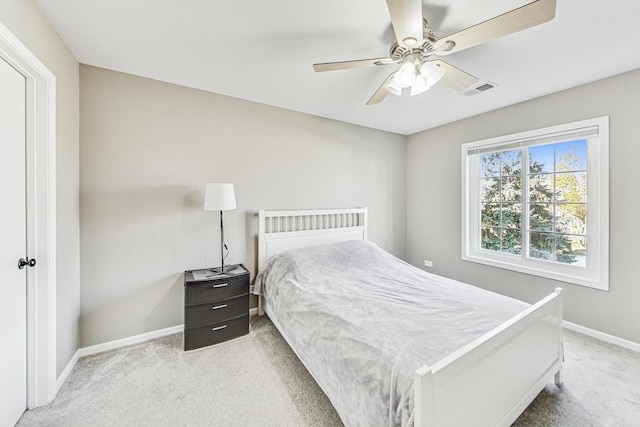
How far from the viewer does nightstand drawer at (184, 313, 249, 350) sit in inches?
90.6

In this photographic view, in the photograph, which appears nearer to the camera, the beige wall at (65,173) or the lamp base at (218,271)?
the beige wall at (65,173)

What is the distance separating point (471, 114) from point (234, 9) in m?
3.15

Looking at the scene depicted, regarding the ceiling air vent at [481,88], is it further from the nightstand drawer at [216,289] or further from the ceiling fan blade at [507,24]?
the nightstand drawer at [216,289]

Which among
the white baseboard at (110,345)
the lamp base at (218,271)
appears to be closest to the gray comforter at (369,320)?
the lamp base at (218,271)

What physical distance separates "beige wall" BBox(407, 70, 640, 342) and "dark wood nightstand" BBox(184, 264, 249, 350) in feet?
9.85

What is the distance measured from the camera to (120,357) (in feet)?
7.25

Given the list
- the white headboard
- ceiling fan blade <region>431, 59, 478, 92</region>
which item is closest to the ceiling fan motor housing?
ceiling fan blade <region>431, 59, 478, 92</region>

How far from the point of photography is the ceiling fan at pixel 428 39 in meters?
1.19

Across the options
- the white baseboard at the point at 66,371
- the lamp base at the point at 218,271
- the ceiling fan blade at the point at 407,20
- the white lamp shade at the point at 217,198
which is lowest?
the white baseboard at the point at 66,371

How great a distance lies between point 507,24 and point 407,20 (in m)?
0.49

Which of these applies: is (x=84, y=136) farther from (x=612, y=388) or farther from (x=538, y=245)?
(x=538, y=245)

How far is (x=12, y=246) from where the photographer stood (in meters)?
1.50

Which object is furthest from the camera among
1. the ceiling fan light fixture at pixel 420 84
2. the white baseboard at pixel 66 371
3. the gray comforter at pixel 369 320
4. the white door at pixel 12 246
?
the white baseboard at pixel 66 371

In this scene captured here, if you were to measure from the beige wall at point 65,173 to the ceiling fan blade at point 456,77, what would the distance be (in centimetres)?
254
